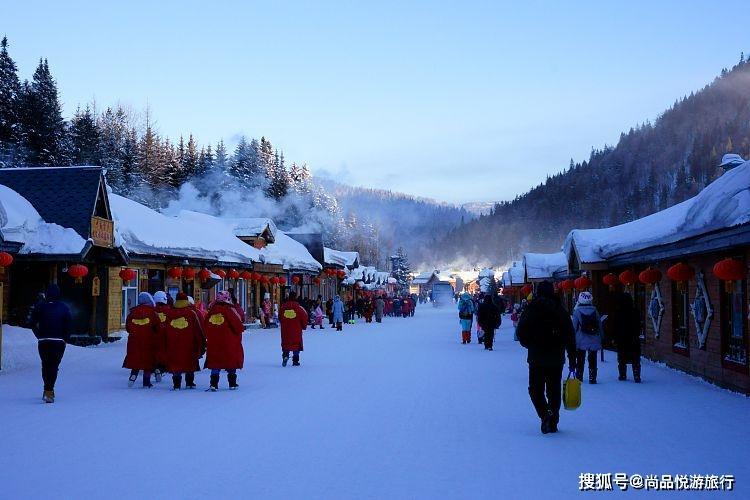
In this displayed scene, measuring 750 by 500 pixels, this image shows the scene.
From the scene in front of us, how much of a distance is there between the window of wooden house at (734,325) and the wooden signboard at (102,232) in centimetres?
1547

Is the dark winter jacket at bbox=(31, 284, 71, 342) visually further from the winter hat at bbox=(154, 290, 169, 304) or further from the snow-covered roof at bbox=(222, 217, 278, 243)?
the snow-covered roof at bbox=(222, 217, 278, 243)

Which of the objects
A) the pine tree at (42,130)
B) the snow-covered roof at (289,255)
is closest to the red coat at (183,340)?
the snow-covered roof at (289,255)

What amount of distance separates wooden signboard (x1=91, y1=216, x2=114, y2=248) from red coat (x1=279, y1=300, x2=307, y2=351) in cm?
702

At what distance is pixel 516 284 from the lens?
51062 mm

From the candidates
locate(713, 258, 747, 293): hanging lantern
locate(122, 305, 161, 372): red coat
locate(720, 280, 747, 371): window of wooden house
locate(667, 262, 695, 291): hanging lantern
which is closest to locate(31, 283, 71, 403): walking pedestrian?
locate(122, 305, 161, 372): red coat

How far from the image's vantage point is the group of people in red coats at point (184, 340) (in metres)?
12.4

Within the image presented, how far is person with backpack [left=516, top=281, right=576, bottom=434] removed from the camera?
27.4 feet

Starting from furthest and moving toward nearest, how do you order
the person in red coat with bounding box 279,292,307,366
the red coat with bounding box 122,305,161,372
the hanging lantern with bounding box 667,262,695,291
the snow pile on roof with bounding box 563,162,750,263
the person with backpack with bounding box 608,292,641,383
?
1. the person in red coat with bounding box 279,292,307,366
2. the hanging lantern with bounding box 667,262,695,291
3. the person with backpack with bounding box 608,292,641,383
4. the red coat with bounding box 122,305,161,372
5. the snow pile on roof with bounding box 563,162,750,263

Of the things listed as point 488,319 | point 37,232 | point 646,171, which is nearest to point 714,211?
point 488,319

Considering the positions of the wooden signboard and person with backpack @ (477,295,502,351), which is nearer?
the wooden signboard

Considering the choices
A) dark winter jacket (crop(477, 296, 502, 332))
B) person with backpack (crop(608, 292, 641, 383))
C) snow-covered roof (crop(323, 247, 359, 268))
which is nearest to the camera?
person with backpack (crop(608, 292, 641, 383))

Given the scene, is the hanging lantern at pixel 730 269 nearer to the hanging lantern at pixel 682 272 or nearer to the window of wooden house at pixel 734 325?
the window of wooden house at pixel 734 325

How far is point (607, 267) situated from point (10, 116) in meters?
47.1

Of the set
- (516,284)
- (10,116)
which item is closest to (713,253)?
(516,284)
